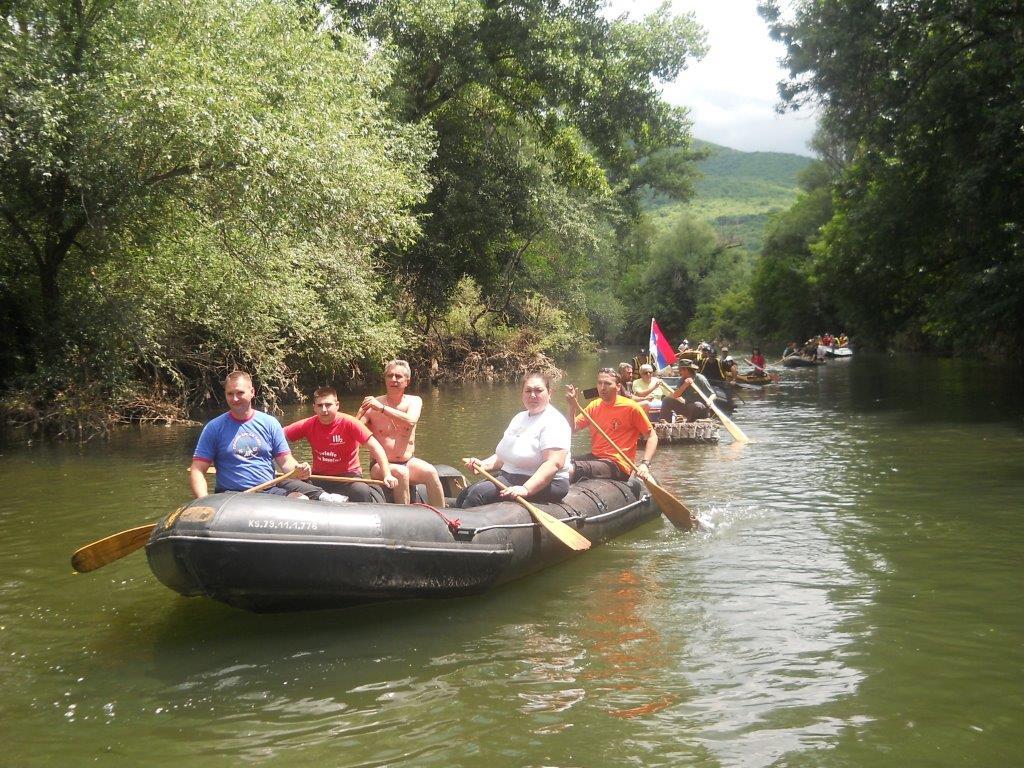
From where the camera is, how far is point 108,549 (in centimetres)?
625

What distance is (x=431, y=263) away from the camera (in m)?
26.8

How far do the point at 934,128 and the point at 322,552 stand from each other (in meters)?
17.2

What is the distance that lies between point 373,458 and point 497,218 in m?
19.4

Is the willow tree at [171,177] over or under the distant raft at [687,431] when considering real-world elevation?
over

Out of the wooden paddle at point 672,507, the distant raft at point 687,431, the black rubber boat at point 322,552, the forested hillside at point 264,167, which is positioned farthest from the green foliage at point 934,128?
the black rubber boat at point 322,552

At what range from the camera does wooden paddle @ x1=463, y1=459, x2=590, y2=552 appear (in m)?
6.98

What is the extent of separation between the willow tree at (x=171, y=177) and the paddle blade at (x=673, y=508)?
284 inches

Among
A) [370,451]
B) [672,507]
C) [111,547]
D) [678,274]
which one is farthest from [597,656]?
[678,274]

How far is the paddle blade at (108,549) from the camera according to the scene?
6.16 m

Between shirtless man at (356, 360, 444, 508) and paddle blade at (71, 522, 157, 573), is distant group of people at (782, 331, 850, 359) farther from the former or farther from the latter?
paddle blade at (71, 522, 157, 573)

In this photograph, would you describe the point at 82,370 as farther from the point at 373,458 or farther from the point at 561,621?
the point at 561,621

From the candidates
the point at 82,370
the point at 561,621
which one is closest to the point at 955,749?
the point at 561,621

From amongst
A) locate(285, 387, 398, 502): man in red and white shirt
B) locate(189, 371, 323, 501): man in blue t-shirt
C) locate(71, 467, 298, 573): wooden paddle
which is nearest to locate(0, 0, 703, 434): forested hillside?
locate(285, 387, 398, 502): man in red and white shirt

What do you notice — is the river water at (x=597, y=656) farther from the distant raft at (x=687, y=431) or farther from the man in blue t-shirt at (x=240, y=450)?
the distant raft at (x=687, y=431)
